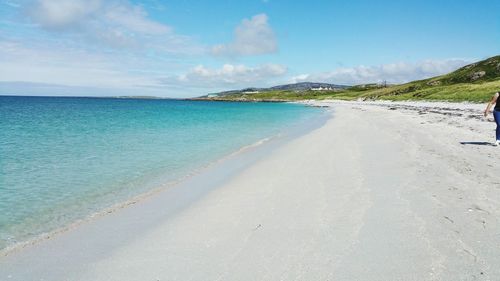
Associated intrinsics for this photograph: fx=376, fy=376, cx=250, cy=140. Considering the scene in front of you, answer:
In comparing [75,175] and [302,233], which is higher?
[302,233]

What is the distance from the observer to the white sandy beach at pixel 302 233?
5.02 m

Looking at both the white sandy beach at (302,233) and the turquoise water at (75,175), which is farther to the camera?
the turquoise water at (75,175)

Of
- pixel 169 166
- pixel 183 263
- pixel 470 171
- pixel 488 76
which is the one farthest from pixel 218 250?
pixel 488 76

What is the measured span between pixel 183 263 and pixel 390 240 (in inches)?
125

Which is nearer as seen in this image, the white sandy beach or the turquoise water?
the white sandy beach

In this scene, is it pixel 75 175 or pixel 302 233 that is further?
pixel 75 175

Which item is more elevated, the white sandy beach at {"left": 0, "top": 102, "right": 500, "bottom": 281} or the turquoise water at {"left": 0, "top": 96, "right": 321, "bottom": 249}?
the white sandy beach at {"left": 0, "top": 102, "right": 500, "bottom": 281}

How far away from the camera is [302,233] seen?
6.33 metres

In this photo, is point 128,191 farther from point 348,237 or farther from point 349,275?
point 349,275

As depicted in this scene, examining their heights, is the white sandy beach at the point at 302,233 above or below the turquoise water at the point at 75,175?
above

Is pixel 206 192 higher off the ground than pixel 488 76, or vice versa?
pixel 488 76

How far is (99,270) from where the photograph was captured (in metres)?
5.38

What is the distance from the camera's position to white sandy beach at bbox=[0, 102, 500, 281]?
5.02 meters

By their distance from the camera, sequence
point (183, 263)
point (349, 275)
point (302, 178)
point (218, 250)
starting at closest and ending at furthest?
point (349, 275)
point (183, 263)
point (218, 250)
point (302, 178)
